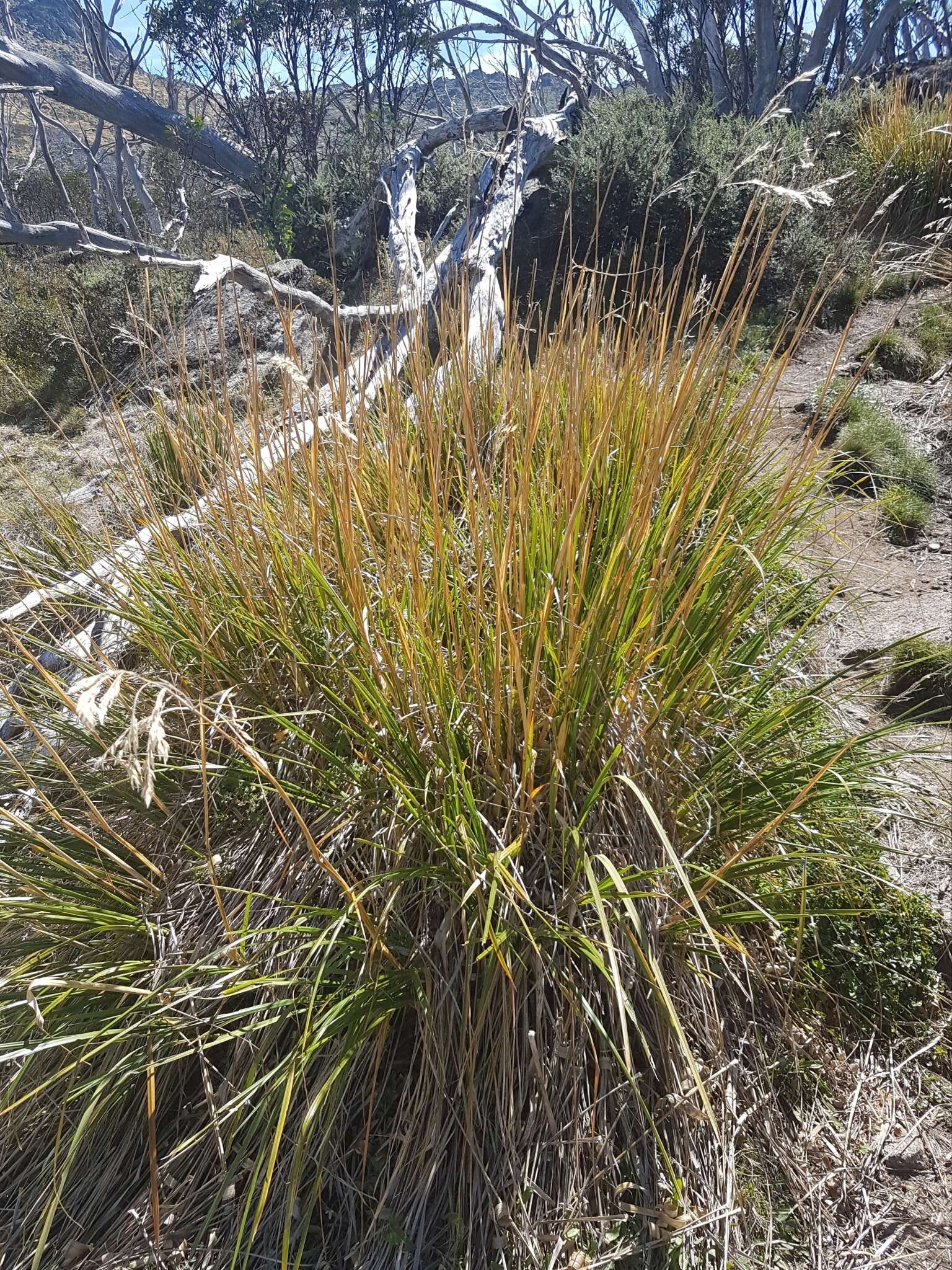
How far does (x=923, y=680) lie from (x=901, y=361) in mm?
3000

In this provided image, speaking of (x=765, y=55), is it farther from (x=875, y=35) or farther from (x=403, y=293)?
(x=403, y=293)

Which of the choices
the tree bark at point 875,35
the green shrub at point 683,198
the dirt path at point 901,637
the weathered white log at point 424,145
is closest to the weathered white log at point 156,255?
the weathered white log at point 424,145

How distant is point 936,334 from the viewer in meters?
4.46

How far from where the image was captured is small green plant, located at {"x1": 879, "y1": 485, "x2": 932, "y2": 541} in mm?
3260

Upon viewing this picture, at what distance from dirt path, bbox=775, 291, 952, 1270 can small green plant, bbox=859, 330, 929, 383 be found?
0.12 meters

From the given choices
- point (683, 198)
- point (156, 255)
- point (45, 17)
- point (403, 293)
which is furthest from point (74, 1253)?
point (45, 17)

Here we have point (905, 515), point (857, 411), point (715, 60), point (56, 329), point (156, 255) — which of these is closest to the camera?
point (905, 515)

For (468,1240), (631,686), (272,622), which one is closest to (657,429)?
(631,686)

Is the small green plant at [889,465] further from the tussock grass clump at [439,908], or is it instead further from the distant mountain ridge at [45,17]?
the distant mountain ridge at [45,17]

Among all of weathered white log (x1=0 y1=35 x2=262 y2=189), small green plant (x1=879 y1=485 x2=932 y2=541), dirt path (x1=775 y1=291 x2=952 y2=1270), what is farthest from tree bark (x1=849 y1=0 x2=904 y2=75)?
small green plant (x1=879 y1=485 x2=932 y2=541)

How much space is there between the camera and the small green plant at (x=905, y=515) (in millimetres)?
3260

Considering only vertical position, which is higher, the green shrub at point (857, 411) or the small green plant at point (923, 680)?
the green shrub at point (857, 411)

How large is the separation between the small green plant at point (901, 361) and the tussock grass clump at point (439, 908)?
339cm

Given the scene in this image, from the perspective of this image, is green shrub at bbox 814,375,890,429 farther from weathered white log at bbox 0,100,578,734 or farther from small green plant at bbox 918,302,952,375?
weathered white log at bbox 0,100,578,734
